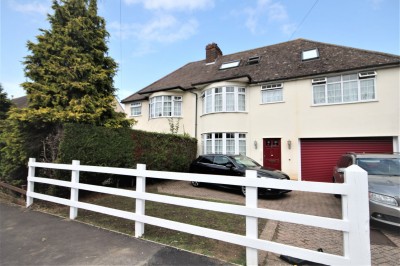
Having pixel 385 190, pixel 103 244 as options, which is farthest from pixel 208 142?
pixel 103 244

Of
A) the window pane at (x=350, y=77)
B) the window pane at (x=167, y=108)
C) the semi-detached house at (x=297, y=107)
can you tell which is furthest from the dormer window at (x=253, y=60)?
the window pane at (x=167, y=108)

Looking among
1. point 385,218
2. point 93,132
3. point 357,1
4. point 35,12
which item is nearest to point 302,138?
point 357,1

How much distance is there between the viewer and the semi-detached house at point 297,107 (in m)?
11.2

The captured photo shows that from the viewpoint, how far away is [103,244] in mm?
3670

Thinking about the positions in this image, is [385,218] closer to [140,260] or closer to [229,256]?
[229,256]

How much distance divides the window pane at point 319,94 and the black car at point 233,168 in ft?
18.0

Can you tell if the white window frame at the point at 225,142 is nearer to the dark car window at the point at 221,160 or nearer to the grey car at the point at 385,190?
the dark car window at the point at 221,160

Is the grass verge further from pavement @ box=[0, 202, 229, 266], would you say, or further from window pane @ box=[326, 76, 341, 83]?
window pane @ box=[326, 76, 341, 83]

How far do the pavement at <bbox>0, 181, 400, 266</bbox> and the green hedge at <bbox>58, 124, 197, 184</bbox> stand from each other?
83.6 inches

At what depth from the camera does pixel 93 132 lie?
7715 mm

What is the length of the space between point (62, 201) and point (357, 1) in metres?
11.1

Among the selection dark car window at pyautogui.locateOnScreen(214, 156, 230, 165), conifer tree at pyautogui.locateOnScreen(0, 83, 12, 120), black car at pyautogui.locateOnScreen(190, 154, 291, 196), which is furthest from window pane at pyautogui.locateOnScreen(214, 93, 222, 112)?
conifer tree at pyautogui.locateOnScreen(0, 83, 12, 120)

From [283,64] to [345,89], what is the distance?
4.19 meters

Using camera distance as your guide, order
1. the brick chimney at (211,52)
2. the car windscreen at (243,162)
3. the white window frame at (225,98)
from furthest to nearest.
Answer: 1. the brick chimney at (211,52)
2. the white window frame at (225,98)
3. the car windscreen at (243,162)
